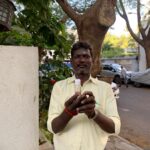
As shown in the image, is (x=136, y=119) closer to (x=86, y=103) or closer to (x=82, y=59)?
(x=82, y=59)

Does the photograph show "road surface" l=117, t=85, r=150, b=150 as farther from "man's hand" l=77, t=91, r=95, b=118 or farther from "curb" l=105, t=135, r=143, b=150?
"man's hand" l=77, t=91, r=95, b=118

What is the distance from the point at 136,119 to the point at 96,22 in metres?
4.88

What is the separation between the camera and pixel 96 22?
6.23 m

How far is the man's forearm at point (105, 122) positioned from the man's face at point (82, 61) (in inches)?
12.5

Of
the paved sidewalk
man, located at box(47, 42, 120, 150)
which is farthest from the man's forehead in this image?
the paved sidewalk

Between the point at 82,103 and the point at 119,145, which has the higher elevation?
the point at 82,103

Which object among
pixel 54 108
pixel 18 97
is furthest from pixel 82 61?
pixel 18 97

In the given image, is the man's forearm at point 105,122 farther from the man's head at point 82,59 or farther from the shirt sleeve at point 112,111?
the man's head at point 82,59

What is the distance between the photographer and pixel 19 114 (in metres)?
2.40

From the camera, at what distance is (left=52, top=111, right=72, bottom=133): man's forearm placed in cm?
193

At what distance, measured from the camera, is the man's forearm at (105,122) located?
1.93 meters

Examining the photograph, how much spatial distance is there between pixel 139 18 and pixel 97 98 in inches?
876

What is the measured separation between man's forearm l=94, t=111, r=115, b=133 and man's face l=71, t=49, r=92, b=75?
32cm

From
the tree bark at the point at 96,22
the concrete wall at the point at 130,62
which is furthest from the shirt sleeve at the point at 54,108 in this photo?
the concrete wall at the point at 130,62
